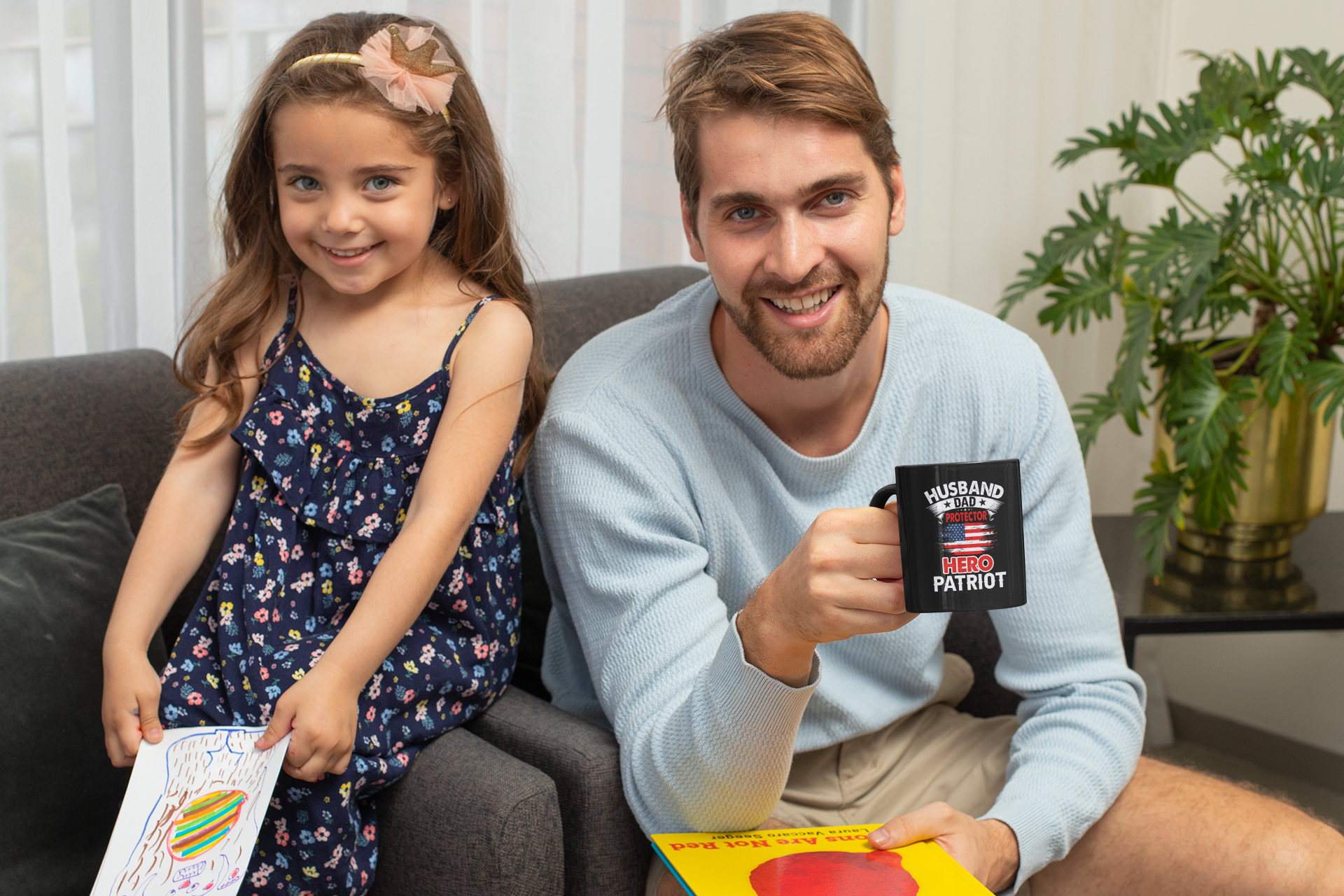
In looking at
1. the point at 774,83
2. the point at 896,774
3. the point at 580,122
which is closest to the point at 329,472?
the point at 774,83

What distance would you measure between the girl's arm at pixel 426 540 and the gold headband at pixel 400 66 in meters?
0.23

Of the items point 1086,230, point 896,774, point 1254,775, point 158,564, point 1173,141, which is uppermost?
point 1173,141

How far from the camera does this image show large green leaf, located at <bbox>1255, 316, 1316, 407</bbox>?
185cm

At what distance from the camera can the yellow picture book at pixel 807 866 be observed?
1.00 m

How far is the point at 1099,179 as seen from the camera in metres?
2.69

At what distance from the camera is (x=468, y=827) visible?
1.07 meters

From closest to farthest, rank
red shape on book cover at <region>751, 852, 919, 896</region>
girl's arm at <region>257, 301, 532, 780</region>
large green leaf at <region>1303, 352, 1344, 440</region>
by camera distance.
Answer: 1. red shape on book cover at <region>751, 852, 919, 896</region>
2. girl's arm at <region>257, 301, 532, 780</region>
3. large green leaf at <region>1303, 352, 1344, 440</region>

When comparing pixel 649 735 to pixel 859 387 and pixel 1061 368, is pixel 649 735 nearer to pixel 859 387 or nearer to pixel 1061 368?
pixel 859 387

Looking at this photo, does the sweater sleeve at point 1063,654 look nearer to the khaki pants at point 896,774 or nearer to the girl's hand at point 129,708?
the khaki pants at point 896,774

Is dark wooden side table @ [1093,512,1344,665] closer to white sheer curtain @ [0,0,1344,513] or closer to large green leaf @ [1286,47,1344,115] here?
white sheer curtain @ [0,0,1344,513]

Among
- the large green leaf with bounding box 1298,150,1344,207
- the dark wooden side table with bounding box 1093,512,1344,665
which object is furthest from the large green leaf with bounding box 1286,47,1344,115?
the dark wooden side table with bounding box 1093,512,1344,665

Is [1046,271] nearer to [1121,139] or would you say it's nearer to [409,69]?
[1121,139]

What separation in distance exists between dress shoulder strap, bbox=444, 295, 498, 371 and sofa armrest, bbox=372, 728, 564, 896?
1.31 ft

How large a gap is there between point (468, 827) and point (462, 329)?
1.71 ft
